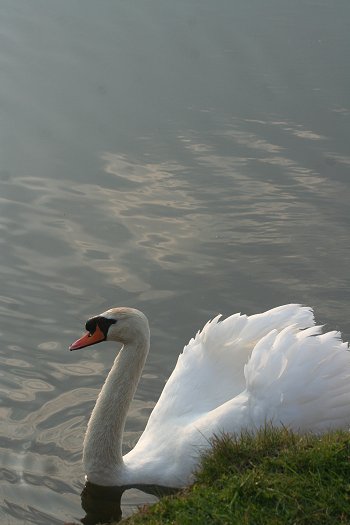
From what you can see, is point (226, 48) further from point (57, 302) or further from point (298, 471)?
point (298, 471)

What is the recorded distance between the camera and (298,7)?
2434cm

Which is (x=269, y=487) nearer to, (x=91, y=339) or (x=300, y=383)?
(x=300, y=383)

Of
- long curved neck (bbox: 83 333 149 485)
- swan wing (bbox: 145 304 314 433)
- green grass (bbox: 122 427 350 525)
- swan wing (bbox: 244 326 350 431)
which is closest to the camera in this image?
green grass (bbox: 122 427 350 525)

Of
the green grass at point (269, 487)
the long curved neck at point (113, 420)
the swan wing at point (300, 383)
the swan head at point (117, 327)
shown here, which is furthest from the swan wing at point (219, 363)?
the green grass at point (269, 487)

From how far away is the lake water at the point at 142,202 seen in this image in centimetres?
761

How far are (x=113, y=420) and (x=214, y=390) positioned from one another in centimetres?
69

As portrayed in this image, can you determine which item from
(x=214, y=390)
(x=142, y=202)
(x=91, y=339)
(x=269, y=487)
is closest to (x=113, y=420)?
(x=91, y=339)

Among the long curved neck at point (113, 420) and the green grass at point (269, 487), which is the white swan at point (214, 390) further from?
the green grass at point (269, 487)

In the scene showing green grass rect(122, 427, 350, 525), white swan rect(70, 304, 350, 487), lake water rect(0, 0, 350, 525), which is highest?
lake water rect(0, 0, 350, 525)

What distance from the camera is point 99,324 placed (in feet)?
22.1

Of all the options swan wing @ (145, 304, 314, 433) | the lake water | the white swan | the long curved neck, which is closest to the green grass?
the white swan

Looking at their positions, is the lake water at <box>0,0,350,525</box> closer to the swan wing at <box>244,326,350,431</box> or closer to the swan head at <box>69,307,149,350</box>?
the swan head at <box>69,307,149,350</box>

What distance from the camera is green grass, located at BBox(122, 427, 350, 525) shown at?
14.1 ft

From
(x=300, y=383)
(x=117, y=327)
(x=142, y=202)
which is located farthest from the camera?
(x=142, y=202)
